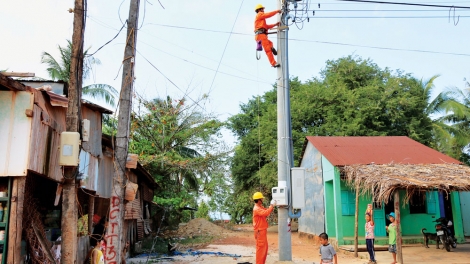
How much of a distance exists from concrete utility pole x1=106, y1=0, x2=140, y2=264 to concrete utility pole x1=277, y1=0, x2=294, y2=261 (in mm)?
4057

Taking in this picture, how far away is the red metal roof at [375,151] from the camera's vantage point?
17062 millimetres

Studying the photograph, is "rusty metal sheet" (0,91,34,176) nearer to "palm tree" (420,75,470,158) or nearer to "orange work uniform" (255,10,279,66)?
"orange work uniform" (255,10,279,66)

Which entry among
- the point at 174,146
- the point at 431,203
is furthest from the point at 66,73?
the point at 431,203

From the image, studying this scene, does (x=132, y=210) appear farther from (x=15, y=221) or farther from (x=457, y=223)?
(x=457, y=223)

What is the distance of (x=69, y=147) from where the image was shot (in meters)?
6.34

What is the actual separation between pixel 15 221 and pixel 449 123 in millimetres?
29855

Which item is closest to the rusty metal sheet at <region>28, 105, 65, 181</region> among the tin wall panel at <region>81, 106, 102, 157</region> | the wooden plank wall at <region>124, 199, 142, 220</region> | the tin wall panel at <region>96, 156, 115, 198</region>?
the tin wall panel at <region>81, 106, 102, 157</region>

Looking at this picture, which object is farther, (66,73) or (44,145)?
(66,73)

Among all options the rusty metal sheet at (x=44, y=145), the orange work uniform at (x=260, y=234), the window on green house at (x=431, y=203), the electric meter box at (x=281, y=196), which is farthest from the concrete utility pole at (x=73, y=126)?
the window on green house at (x=431, y=203)

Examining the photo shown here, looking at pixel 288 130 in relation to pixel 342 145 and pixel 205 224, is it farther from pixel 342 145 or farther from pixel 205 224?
pixel 205 224

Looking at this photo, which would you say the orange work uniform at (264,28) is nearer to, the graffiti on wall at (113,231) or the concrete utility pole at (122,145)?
the concrete utility pole at (122,145)

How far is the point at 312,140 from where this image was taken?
19.9m

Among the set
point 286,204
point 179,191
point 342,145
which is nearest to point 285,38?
point 286,204

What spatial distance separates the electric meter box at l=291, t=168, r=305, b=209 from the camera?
31.5 feet
